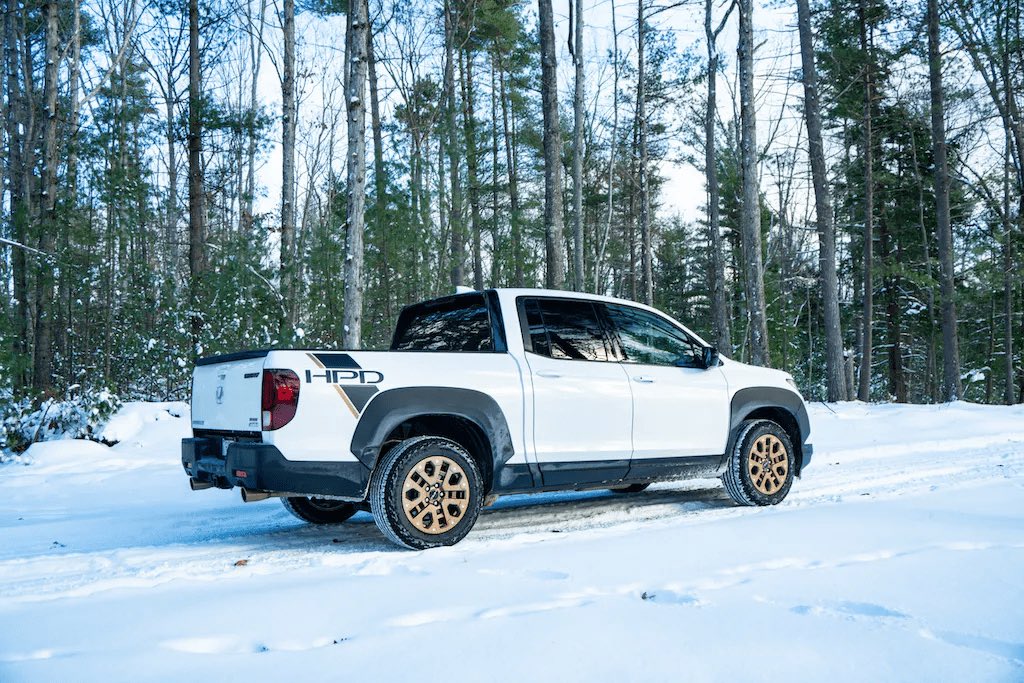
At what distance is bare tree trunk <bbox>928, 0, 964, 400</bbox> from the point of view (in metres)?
20.5

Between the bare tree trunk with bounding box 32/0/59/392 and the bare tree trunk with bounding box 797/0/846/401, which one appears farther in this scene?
the bare tree trunk with bounding box 797/0/846/401

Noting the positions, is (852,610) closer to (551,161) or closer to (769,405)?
(769,405)

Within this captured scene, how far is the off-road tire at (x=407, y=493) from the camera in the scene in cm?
479

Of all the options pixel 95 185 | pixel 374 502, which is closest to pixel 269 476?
pixel 374 502

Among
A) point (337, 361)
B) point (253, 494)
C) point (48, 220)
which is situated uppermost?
point (48, 220)

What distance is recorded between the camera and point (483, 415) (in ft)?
16.8

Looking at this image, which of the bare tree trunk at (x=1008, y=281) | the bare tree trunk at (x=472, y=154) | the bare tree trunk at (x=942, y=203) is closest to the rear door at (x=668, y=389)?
the bare tree trunk at (x=472, y=154)

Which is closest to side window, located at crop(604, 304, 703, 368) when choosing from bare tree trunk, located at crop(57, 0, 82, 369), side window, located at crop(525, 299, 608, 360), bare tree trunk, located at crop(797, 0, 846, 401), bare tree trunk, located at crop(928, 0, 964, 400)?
side window, located at crop(525, 299, 608, 360)

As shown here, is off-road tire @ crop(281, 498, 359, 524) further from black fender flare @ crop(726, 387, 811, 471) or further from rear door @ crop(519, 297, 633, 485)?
black fender flare @ crop(726, 387, 811, 471)

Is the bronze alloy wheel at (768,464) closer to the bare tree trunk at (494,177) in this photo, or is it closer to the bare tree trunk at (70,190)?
the bare tree trunk at (70,190)

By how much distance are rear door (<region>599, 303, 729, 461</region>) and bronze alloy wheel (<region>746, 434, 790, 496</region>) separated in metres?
0.32

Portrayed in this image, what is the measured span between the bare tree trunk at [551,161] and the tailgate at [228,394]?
8.39 meters

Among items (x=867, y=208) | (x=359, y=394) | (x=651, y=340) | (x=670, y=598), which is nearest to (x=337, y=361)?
(x=359, y=394)

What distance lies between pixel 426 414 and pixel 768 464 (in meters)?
3.28
